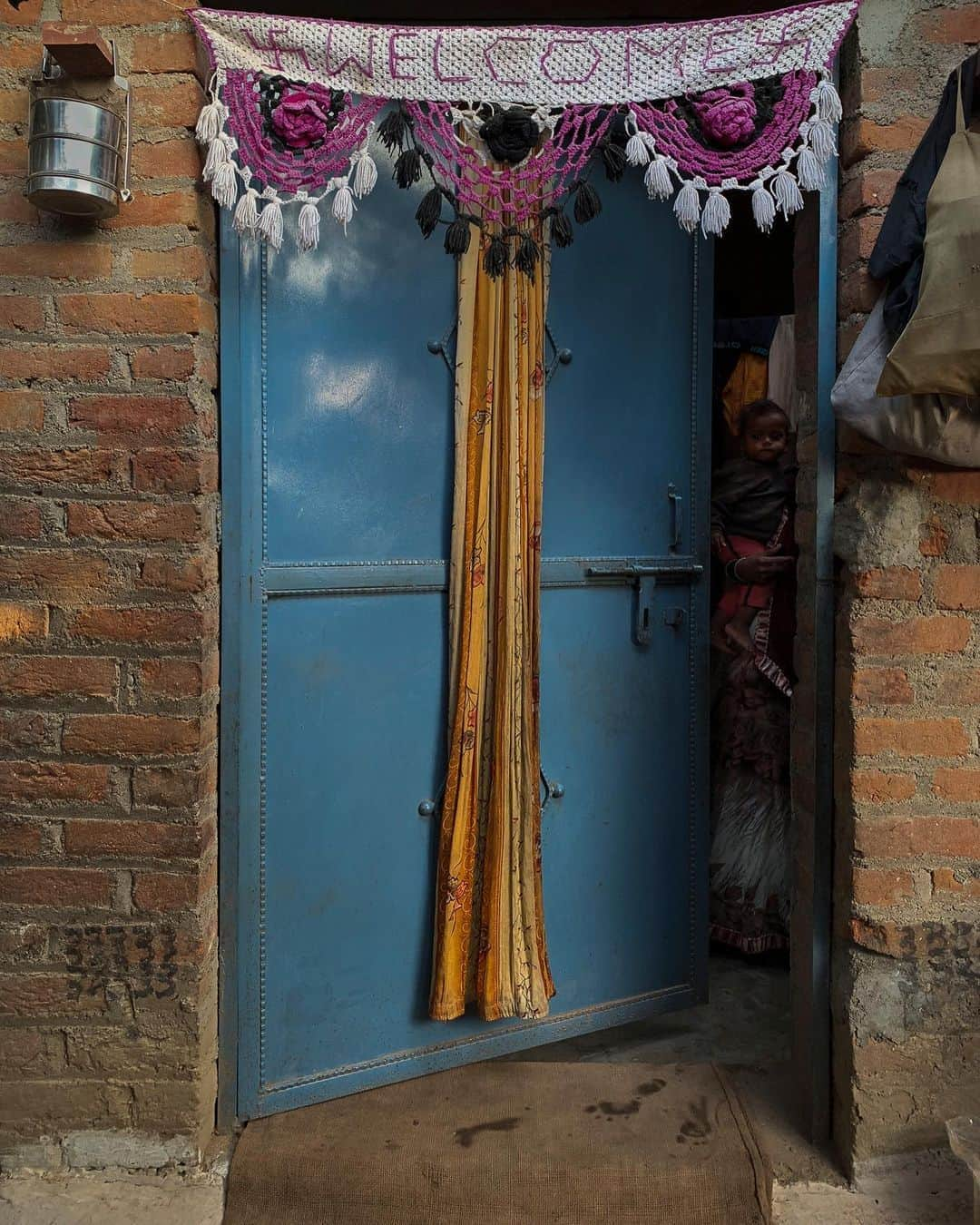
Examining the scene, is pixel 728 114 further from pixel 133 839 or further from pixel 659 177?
pixel 133 839

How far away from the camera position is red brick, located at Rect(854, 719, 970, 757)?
226 cm

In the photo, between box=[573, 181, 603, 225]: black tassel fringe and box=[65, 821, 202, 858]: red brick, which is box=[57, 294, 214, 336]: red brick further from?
box=[65, 821, 202, 858]: red brick

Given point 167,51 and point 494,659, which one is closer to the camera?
point 167,51

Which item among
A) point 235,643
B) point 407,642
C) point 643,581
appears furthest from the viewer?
point 643,581

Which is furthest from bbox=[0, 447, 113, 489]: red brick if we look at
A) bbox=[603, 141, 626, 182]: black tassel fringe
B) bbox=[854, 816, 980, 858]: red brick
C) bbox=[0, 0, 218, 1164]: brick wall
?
bbox=[854, 816, 980, 858]: red brick

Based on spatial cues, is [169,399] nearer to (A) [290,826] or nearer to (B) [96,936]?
(A) [290,826]

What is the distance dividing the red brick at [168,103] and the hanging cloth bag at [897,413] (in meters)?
1.50

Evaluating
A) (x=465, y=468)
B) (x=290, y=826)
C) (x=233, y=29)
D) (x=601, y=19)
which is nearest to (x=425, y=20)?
(x=601, y=19)

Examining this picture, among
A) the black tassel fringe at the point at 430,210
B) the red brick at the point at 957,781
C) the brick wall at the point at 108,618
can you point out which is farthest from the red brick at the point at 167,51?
the red brick at the point at 957,781

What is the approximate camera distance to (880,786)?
2.26 metres

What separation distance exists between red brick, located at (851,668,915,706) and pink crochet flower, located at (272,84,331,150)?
1644mm

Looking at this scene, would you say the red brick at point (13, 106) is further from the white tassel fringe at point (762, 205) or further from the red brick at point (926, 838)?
the red brick at point (926, 838)

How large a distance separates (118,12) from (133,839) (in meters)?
1.77

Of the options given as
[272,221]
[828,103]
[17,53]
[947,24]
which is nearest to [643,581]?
[828,103]
